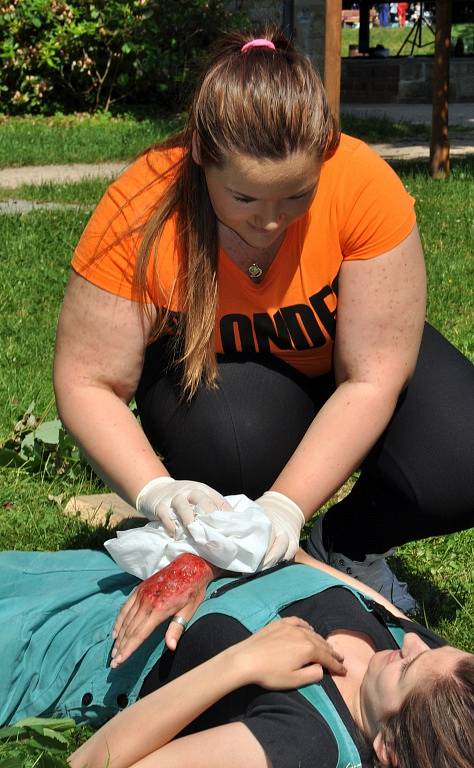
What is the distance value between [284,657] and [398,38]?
2920 centimetres

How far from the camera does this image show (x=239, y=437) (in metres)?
2.91

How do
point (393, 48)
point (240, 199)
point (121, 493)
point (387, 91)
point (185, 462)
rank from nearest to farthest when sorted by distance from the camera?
point (240, 199) < point (121, 493) < point (185, 462) < point (387, 91) < point (393, 48)

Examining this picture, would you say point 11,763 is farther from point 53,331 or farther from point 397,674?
point 53,331

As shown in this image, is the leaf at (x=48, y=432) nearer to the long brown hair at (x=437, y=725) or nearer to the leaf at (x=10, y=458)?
the leaf at (x=10, y=458)

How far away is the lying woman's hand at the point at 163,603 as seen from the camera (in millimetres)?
2352

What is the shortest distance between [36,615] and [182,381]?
2.22ft

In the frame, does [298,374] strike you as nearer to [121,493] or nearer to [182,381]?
[182,381]

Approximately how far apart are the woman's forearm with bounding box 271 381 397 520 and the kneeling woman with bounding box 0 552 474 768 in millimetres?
189

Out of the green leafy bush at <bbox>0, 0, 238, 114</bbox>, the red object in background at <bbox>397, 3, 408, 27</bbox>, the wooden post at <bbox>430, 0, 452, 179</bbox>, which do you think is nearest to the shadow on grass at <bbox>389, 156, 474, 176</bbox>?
the wooden post at <bbox>430, 0, 452, 179</bbox>

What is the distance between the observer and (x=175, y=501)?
2.51 metres

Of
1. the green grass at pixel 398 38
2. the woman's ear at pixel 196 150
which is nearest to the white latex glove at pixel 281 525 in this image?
the woman's ear at pixel 196 150

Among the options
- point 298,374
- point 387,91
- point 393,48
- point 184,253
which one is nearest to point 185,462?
point 298,374

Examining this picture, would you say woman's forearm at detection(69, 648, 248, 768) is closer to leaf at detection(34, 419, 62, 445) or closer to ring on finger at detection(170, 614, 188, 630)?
ring on finger at detection(170, 614, 188, 630)

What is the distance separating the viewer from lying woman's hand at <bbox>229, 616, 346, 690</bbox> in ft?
7.23
